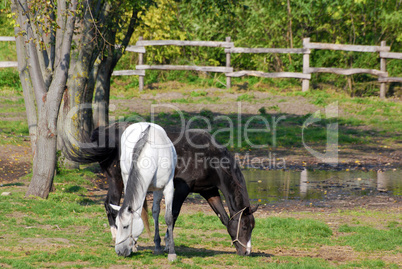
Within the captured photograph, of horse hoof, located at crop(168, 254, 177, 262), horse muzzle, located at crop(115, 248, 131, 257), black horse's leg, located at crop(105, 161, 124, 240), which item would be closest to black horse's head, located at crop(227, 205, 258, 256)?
horse hoof, located at crop(168, 254, 177, 262)

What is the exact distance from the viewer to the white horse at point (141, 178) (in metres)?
5.63

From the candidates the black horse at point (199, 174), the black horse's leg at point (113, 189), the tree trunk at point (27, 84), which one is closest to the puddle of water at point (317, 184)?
the black horse at point (199, 174)

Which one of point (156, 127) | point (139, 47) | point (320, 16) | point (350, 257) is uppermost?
point (320, 16)

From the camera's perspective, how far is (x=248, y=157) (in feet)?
47.0

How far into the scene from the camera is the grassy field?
6012 millimetres

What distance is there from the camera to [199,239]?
24.2 ft

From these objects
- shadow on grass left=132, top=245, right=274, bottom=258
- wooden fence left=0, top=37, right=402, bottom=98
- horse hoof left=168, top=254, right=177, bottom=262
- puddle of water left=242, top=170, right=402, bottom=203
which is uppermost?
wooden fence left=0, top=37, right=402, bottom=98

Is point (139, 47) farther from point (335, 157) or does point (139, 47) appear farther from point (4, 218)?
point (4, 218)

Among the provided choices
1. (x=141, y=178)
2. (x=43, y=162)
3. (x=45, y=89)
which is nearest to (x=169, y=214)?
(x=141, y=178)

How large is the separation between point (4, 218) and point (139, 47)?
14.8 meters

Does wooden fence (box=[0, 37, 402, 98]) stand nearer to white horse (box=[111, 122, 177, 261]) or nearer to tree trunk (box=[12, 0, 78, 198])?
tree trunk (box=[12, 0, 78, 198])

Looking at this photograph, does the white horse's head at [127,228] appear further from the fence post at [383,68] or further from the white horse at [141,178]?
the fence post at [383,68]

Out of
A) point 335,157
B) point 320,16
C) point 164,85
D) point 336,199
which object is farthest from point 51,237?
point 320,16

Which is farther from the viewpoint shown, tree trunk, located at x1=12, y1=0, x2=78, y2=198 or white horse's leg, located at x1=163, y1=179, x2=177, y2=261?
tree trunk, located at x1=12, y1=0, x2=78, y2=198
